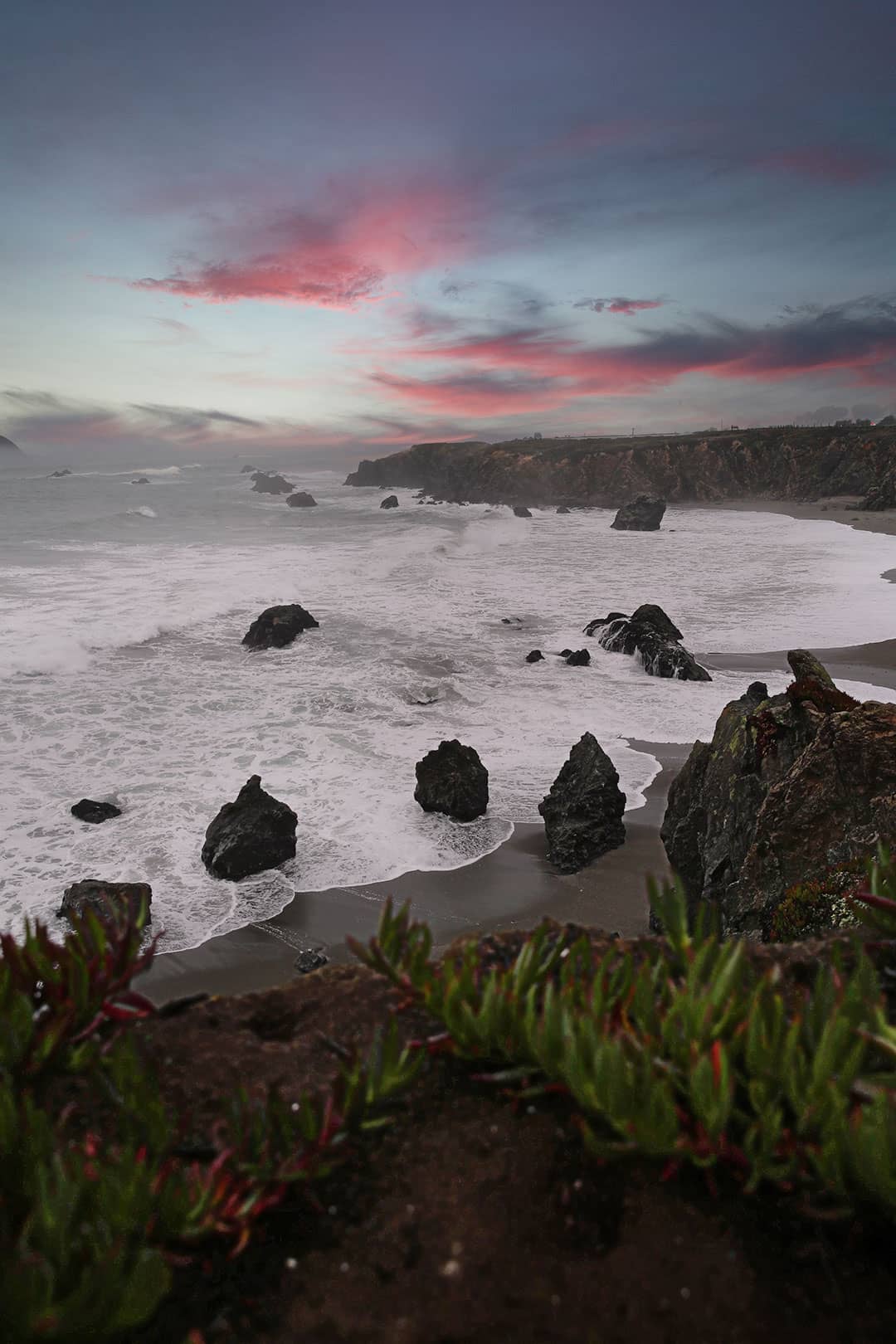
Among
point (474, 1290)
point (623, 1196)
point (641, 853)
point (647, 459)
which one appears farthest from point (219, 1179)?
point (647, 459)

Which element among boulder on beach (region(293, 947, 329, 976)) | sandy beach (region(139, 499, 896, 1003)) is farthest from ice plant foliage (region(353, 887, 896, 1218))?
sandy beach (region(139, 499, 896, 1003))

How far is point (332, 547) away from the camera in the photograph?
4622 cm

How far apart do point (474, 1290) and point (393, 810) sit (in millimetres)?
9274

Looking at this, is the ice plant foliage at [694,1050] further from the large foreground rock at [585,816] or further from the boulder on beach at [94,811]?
the boulder on beach at [94,811]

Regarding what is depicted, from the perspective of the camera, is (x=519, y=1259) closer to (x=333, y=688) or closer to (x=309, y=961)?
(x=309, y=961)

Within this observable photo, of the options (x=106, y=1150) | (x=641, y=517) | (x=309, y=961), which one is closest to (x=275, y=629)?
(x=309, y=961)

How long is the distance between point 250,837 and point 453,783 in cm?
285

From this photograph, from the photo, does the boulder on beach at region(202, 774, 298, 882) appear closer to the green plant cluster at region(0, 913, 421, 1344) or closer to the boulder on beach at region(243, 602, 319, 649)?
the green plant cluster at region(0, 913, 421, 1344)

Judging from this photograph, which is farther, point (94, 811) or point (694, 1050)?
point (94, 811)

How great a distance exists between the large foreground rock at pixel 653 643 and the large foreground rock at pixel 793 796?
9.53 m

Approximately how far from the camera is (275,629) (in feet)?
67.5

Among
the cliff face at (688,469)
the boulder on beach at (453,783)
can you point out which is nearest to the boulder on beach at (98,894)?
the boulder on beach at (453,783)

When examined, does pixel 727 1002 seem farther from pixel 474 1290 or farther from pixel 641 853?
pixel 641 853

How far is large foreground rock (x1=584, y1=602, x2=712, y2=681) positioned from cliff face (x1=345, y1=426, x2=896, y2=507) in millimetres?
68455
